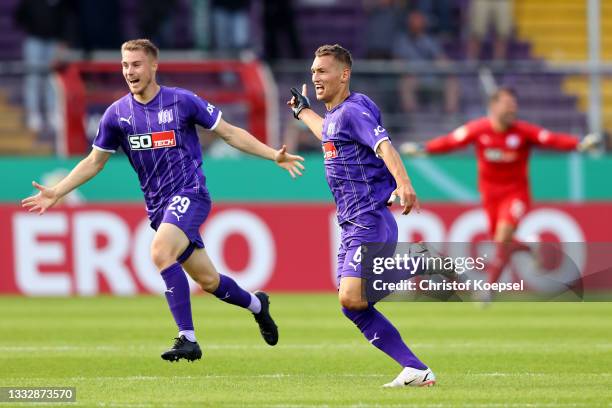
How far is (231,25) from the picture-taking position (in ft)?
72.2

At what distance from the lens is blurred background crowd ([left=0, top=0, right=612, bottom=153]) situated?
68.6 ft

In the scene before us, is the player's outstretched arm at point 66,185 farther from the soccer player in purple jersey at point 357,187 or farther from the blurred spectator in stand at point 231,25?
the blurred spectator in stand at point 231,25

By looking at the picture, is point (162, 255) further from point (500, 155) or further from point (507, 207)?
point (500, 155)

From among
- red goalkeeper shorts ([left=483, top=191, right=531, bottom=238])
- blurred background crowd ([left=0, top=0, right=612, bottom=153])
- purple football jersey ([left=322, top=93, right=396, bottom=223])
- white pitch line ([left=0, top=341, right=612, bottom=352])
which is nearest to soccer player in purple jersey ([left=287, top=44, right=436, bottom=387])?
purple football jersey ([left=322, top=93, right=396, bottom=223])

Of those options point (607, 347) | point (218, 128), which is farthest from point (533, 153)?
point (218, 128)

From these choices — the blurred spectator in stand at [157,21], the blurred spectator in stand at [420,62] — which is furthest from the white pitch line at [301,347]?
the blurred spectator in stand at [157,21]

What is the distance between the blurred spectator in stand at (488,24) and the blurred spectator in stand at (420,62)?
57 cm

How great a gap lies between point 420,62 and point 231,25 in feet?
10.2

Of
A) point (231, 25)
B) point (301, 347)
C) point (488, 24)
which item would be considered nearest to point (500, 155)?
point (301, 347)

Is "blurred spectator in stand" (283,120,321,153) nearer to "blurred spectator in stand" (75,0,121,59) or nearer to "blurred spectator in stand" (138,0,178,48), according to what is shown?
"blurred spectator in stand" (138,0,178,48)

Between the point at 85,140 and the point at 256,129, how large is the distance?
2.46 m

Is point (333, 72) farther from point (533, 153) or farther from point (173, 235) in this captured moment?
point (533, 153)

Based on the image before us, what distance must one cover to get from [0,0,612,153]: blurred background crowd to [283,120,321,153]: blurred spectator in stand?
0.02 meters

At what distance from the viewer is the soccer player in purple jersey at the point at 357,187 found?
8651 mm
